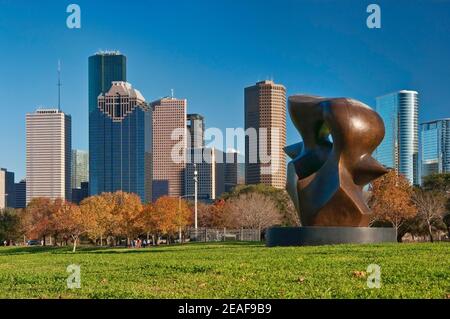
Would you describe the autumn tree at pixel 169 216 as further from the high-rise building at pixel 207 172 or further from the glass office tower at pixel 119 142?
the glass office tower at pixel 119 142

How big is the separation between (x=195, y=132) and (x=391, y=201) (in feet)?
286

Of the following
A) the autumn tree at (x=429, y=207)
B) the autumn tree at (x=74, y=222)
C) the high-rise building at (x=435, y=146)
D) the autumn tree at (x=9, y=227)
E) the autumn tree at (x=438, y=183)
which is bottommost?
the autumn tree at (x=9, y=227)

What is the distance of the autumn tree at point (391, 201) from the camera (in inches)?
1844

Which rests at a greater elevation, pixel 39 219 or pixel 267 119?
pixel 267 119

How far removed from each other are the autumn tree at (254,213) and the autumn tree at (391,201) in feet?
58.9

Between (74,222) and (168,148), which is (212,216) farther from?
(168,148)

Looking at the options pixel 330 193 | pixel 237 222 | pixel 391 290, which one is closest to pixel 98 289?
pixel 391 290

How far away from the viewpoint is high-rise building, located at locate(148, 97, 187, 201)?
138 m

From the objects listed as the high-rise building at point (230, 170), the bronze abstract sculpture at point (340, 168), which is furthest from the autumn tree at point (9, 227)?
the high-rise building at point (230, 170)

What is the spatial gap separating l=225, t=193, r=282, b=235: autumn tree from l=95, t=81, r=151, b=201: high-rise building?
78730 millimetres

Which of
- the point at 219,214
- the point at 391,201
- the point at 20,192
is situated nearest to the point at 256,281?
the point at 391,201

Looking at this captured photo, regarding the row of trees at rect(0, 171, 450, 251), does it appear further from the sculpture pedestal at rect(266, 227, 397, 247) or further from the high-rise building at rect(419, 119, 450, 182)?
the high-rise building at rect(419, 119, 450, 182)

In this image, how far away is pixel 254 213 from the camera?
66.4 meters
